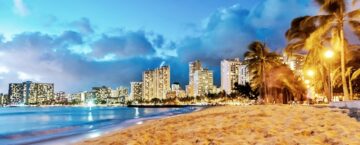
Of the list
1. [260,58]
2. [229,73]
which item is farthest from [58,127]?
[229,73]

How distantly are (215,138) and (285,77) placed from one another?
2137 inches

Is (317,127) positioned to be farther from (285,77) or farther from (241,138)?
(285,77)

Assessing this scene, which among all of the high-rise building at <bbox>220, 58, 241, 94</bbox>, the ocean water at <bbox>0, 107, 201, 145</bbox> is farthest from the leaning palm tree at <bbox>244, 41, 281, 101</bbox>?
the high-rise building at <bbox>220, 58, 241, 94</bbox>

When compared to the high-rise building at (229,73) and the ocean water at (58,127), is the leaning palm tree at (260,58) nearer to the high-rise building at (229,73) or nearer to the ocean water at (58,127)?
the ocean water at (58,127)

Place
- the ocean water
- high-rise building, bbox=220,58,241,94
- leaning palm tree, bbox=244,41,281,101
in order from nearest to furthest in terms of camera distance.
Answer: the ocean water
leaning palm tree, bbox=244,41,281,101
high-rise building, bbox=220,58,241,94

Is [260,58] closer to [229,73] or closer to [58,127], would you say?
[58,127]

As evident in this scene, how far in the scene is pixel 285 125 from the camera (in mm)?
9977

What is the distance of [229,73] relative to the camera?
17175 cm

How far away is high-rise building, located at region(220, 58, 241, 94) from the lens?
167500 mm

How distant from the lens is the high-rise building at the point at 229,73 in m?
168

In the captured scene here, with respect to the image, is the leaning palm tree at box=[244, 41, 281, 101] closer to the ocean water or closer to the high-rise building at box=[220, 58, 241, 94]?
the ocean water

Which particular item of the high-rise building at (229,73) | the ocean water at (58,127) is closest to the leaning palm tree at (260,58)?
the ocean water at (58,127)

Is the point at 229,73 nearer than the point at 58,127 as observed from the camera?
No

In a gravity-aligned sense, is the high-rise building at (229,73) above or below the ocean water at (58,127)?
above
